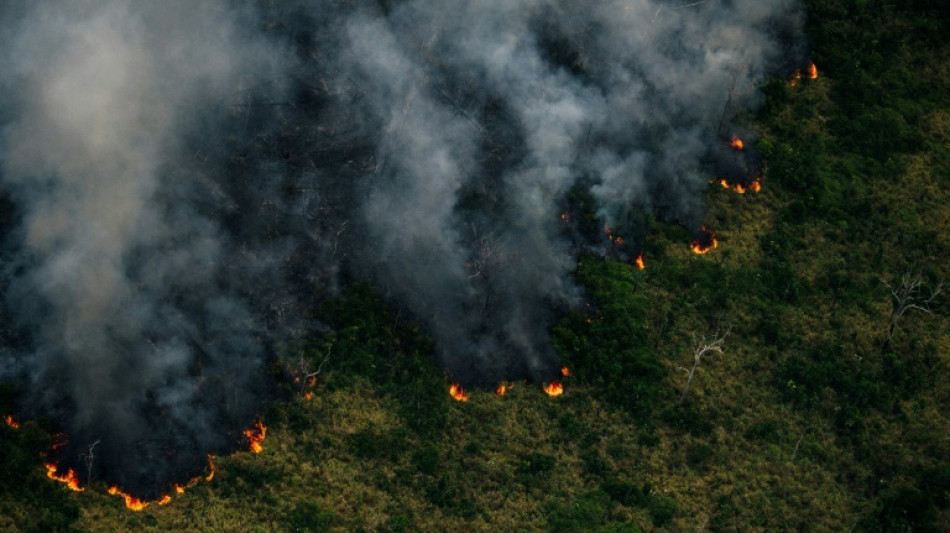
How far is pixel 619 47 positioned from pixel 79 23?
35.3m

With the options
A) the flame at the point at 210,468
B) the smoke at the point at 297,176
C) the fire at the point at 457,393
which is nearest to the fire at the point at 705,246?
the smoke at the point at 297,176

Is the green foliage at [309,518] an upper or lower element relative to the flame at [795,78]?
lower

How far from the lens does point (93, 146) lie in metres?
59.9

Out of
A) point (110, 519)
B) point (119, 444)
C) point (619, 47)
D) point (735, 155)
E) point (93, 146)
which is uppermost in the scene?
point (619, 47)

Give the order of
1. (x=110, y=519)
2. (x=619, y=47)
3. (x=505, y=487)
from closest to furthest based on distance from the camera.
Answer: (x=110, y=519) < (x=505, y=487) < (x=619, y=47)

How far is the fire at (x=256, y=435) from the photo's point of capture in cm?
5609

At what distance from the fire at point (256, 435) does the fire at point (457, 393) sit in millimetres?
10756

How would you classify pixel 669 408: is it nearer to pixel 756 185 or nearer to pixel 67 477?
pixel 756 185

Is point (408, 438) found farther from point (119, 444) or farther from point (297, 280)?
point (119, 444)

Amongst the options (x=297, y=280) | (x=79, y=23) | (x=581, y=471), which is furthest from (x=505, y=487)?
(x=79, y=23)

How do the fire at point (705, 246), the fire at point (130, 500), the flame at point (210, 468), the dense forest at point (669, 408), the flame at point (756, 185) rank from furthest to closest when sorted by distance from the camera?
the flame at point (756, 185), the fire at point (705, 246), the dense forest at point (669, 408), the flame at point (210, 468), the fire at point (130, 500)

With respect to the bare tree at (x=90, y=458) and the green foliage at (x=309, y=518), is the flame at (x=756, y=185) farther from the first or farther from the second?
the bare tree at (x=90, y=458)

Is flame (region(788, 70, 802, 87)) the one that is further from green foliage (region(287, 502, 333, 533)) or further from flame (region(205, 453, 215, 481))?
flame (region(205, 453, 215, 481))

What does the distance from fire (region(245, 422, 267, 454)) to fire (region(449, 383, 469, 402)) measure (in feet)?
35.3
